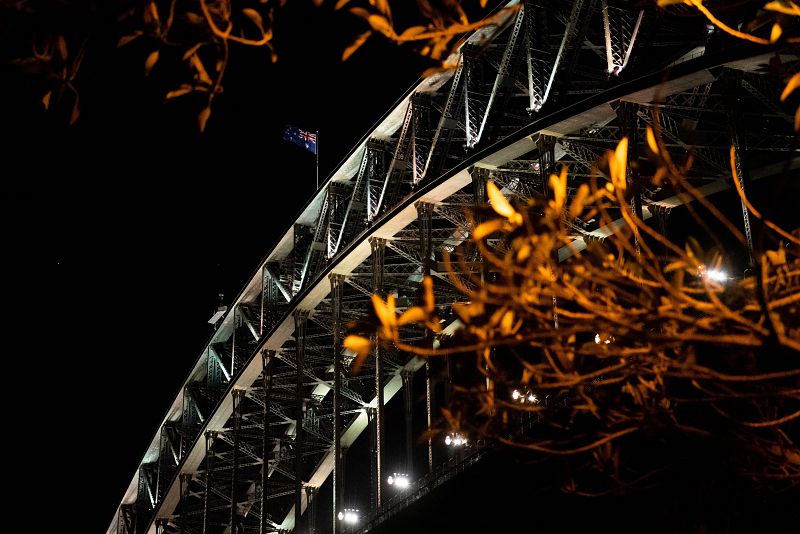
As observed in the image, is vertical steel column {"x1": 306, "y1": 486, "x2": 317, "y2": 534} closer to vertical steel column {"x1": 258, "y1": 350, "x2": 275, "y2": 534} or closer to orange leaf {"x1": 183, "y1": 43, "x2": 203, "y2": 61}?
vertical steel column {"x1": 258, "y1": 350, "x2": 275, "y2": 534}

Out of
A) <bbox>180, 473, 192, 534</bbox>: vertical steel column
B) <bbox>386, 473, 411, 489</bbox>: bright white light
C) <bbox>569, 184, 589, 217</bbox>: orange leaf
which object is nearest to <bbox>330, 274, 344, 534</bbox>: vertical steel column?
<bbox>386, 473, 411, 489</bbox>: bright white light

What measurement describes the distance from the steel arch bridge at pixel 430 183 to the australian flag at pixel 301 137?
6211mm

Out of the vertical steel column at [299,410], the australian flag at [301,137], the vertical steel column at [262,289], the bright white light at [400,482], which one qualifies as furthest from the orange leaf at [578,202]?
the australian flag at [301,137]

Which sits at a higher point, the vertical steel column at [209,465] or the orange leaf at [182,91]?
the vertical steel column at [209,465]

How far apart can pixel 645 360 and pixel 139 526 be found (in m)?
52.0

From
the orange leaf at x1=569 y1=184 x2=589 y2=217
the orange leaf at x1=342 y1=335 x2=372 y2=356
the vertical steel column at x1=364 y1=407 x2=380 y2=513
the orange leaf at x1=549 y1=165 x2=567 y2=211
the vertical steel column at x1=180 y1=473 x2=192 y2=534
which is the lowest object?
the orange leaf at x1=342 y1=335 x2=372 y2=356

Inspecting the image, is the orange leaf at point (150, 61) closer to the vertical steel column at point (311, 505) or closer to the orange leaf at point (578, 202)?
the orange leaf at point (578, 202)

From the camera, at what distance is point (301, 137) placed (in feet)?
142

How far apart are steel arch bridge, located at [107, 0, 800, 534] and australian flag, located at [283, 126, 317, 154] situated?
245 inches

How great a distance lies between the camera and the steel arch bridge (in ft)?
73.9

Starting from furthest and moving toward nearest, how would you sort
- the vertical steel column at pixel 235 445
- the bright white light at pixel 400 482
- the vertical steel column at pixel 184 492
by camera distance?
the vertical steel column at pixel 184 492, the vertical steel column at pixel 235 445, the bright white light at pixel 400 482

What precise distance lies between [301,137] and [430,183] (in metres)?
16.5

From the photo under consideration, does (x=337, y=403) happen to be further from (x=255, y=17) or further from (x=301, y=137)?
(x=255, y=17)

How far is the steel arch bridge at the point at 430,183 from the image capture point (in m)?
22.5
